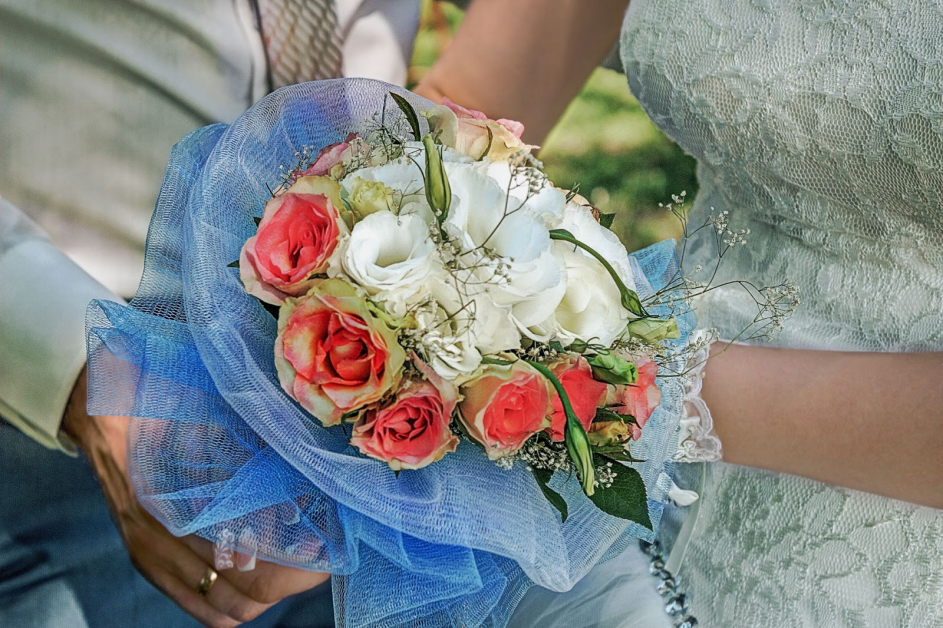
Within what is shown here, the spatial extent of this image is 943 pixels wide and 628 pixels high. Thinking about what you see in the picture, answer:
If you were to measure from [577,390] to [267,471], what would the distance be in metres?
0.28

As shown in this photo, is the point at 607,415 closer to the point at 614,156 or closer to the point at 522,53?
the point at 522,53

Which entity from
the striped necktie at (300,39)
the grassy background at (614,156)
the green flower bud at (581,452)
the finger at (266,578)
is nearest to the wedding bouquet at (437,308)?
the green flower bud at (581,452)

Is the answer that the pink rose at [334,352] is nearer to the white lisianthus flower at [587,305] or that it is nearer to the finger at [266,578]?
the white lisianthus flower at [587,305]

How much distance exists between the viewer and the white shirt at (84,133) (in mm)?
989

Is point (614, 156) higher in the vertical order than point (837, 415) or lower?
lower

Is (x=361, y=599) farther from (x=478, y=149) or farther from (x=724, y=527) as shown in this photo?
(x=724, y=527)

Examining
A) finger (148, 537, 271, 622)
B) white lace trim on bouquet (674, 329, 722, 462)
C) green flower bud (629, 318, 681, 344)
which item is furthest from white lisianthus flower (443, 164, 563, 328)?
finger (148, 537, 271, 622)

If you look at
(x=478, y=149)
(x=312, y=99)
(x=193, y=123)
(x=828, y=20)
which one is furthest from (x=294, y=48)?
(x=828, y=20)

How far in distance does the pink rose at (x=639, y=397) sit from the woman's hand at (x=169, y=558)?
42 cm

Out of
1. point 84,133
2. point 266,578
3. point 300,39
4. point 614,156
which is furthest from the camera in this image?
point 614,156

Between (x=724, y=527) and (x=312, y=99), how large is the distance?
0.79 meters

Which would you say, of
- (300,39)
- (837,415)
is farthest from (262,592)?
(300,39)

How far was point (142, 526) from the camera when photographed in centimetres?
92

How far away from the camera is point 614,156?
2.66m
